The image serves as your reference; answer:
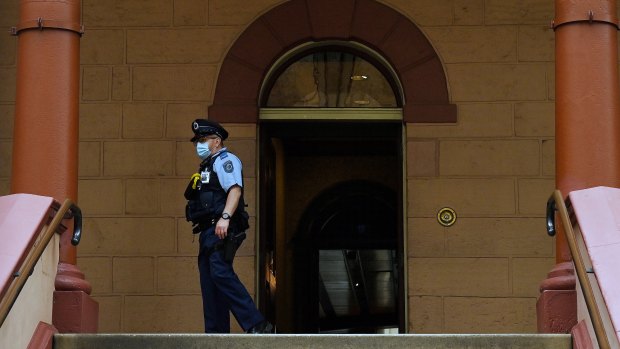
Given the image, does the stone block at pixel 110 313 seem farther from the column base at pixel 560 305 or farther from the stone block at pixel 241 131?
the column base at pixel 560 305

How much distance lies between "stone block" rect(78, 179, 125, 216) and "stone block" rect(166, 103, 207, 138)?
0.64 metres

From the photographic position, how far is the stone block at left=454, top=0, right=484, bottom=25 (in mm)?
11398

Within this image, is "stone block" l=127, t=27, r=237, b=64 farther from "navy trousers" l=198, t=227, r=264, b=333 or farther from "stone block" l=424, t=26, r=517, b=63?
"navy trousers" l=198, t=227, r=264, b=333

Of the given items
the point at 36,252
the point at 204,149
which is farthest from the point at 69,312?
the point at 204,149

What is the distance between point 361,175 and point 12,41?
584cm

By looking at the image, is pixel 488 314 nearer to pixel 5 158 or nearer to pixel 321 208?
pixel 5 158

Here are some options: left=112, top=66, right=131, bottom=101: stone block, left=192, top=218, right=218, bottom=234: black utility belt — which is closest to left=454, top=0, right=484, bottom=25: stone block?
left=112, top=66, right=131, bottom=101: stone block

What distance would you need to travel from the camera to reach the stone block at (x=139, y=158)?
36.9 ft

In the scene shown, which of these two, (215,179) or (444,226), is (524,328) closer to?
(444,226)

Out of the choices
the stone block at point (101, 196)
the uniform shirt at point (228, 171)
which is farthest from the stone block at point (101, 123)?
the uniform shirt at point (228, 171)

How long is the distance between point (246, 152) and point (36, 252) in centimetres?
415

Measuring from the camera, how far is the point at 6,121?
11391mm

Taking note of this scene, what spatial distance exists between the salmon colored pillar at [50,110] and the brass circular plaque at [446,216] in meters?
3.72

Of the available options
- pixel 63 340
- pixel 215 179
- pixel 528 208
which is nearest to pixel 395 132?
pixel 528 208
